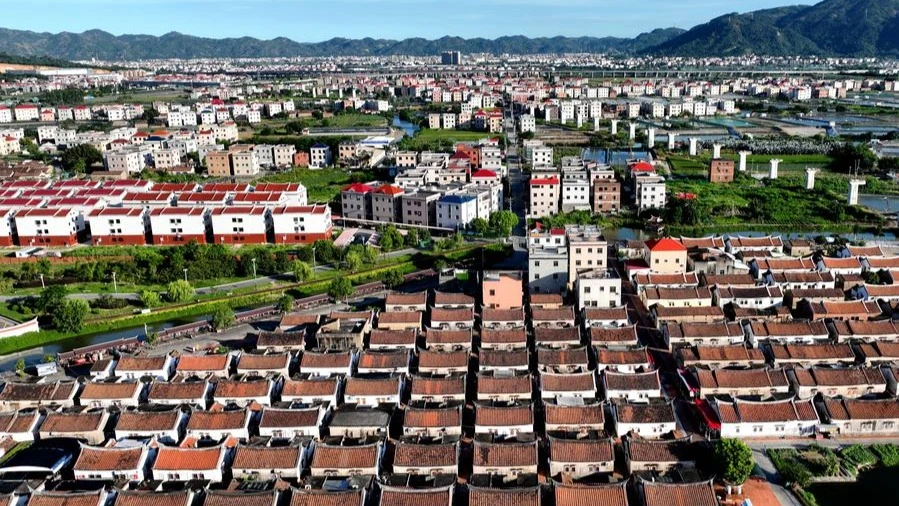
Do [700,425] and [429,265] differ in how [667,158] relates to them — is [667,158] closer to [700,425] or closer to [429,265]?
[429,265]

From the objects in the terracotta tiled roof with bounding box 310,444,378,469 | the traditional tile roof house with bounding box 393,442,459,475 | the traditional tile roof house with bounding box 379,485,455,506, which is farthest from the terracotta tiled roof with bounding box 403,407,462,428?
the traditional tile roof house with bounding box 379,485,455,506

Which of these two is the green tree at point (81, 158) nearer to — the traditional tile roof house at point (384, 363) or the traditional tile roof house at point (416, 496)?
the traditional tile roof house at point (384, 363)

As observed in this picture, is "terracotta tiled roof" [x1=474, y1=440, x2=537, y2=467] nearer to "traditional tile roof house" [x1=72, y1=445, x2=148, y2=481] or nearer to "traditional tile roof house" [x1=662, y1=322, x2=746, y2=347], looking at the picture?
"traditional tile roof house" [x1=72, y1=445, x2=148, y2=481]

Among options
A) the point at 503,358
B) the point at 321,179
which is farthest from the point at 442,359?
the point at 321,179

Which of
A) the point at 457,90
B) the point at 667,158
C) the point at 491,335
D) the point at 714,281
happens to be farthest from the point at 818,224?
the point at 457,90

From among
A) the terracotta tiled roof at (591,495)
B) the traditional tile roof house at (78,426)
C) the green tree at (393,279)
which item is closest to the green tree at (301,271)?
the green tree at (393,279)

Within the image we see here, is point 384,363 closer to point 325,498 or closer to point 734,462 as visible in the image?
point 325,498
